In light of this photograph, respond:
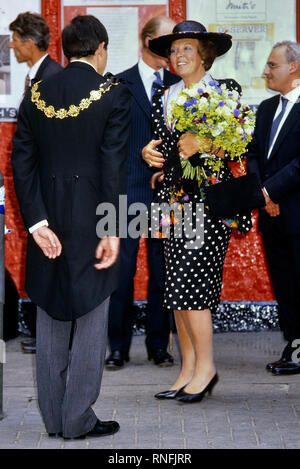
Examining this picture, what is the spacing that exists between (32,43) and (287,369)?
3113 mm

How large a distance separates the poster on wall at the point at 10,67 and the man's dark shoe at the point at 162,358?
237cm

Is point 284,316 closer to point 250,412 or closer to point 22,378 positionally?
point 250,412

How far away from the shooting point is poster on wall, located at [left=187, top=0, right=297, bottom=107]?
760 cm

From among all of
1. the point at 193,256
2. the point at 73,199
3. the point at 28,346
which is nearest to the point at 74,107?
the point at 73,199

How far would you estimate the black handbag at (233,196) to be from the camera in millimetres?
5438

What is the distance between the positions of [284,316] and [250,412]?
1.38 metres

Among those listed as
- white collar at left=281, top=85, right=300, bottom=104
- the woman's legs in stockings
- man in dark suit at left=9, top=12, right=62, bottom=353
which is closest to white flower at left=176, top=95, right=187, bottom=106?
the woman's legs in stockings

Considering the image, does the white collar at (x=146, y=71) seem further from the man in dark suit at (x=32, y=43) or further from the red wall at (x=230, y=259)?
the red wall at (x=230, y=259)

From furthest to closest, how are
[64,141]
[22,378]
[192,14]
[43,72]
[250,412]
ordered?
[192,14], [43,72], [22,378], [250,412], [64,141]

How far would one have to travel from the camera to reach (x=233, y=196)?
5.46 meters

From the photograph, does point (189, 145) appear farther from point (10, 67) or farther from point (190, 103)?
point (10, 67)

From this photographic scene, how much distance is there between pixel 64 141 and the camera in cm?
467

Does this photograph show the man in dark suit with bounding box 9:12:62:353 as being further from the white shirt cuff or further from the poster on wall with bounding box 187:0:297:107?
the white shirt cuff

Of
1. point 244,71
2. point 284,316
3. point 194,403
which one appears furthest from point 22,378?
point 244,71
